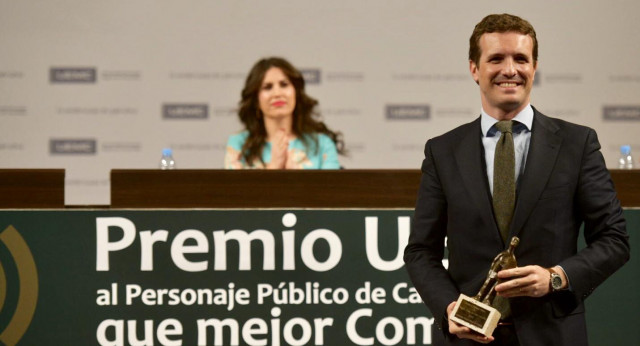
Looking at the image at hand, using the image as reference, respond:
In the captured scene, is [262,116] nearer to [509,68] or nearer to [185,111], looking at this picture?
[185,111]

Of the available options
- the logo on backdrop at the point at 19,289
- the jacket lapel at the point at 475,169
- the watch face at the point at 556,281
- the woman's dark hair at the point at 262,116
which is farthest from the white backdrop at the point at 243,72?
the watch face at the point at 556,281

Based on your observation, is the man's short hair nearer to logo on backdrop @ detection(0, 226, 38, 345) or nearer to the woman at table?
logo on backdrop @ detection(0, 226, 38, 345)

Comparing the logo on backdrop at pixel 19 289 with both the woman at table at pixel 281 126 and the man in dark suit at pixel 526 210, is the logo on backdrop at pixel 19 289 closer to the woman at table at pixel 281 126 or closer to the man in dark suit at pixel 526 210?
the woman at table at pixel 281 126

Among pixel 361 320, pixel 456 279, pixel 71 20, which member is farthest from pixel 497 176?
pixel 71 20

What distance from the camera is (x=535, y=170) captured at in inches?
72.1

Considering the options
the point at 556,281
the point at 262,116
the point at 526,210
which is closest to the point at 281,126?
the point at 262,116

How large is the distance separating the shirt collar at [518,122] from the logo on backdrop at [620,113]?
18.3ft

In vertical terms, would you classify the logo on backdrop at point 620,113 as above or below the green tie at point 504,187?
above

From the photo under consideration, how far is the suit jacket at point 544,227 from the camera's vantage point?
1.80 meters

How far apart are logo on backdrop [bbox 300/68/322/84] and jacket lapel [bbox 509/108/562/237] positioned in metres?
5.19

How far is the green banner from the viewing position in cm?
350

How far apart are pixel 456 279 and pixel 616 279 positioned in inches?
72.7

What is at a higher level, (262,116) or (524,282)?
(262,116)

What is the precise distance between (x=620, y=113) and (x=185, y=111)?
3.79 meters
